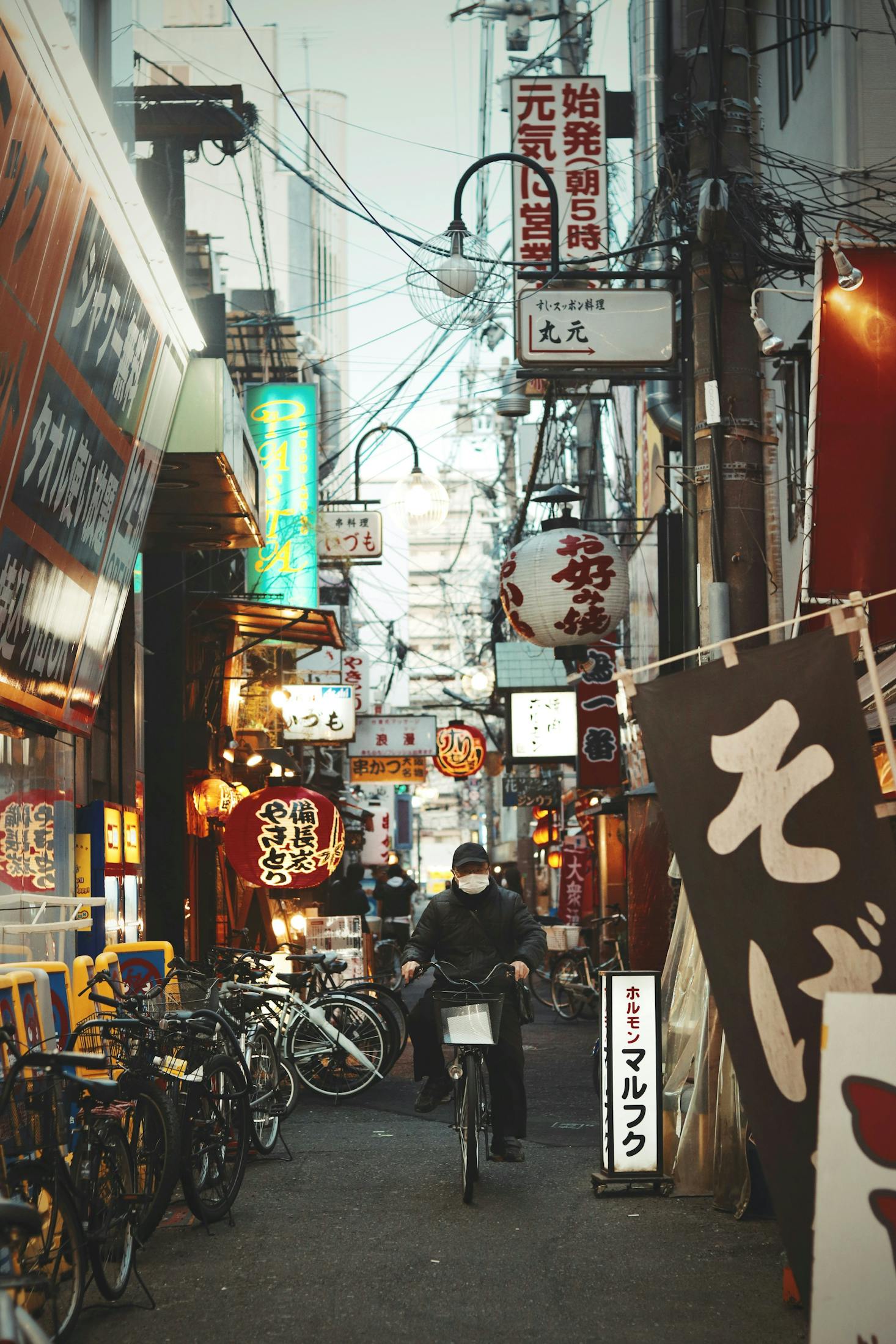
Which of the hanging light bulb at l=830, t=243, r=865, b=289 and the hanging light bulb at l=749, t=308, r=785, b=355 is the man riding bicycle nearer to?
the hanging light bulb at l=749, t=308, r=785, b=355

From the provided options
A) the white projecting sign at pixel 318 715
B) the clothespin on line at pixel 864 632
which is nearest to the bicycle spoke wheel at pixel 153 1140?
the clothespin on line at pixel 864 632

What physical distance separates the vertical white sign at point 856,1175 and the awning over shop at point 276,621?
16.8m

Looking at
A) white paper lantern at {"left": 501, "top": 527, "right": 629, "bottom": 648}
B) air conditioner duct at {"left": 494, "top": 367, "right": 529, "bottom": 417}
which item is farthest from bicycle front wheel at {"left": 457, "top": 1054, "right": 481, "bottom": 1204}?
air conditioner duct at {"left": 494, "top": 367, "right": 529, "bottom": 417}

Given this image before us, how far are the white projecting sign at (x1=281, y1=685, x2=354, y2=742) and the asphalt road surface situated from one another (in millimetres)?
18379

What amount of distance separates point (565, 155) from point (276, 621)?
9.70 m

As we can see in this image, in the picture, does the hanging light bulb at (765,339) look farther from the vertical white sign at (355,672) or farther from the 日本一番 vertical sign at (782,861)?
the vertical white sign at (355,672)

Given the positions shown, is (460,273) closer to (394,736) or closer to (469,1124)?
(469,1124)

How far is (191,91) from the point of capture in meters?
20.7

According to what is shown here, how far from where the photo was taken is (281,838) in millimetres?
18797

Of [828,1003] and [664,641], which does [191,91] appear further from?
[828,1003]

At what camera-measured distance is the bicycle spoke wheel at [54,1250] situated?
580 cm

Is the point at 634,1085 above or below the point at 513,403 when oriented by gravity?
below

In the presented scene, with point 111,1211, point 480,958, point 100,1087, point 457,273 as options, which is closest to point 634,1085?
point 480,958

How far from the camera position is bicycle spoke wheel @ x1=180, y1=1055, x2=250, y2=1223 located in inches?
327
